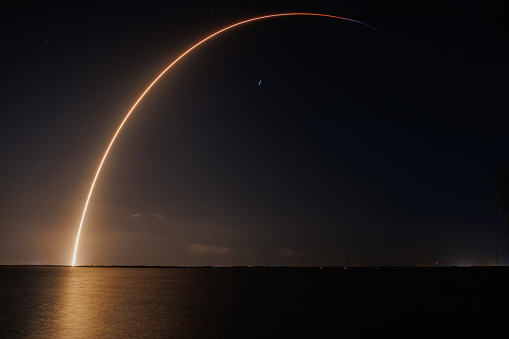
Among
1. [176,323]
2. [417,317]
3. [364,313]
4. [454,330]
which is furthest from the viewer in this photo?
[364,313]

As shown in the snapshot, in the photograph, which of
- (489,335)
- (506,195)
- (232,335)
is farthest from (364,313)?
(506,195)

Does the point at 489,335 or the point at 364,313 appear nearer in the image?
the point at 489,335

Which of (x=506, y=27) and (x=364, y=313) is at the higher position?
(x=506, y=27)

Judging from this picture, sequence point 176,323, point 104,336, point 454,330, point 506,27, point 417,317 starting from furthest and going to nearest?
1. point 417,317
2. point 176,323
3. point 454,330
4. point 104,336
5. point 506,27

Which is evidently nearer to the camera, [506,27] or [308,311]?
[506,27]

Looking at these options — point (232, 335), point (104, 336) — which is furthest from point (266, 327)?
point (104, 336)

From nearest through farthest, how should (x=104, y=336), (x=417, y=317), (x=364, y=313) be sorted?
(x=104, y=336)
(x=417, y=317)
(x=364, y=313)

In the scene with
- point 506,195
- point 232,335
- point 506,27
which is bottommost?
point 232,335

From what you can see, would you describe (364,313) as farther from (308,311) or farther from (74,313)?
(74,313)

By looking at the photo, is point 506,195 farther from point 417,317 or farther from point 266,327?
point 417,317
